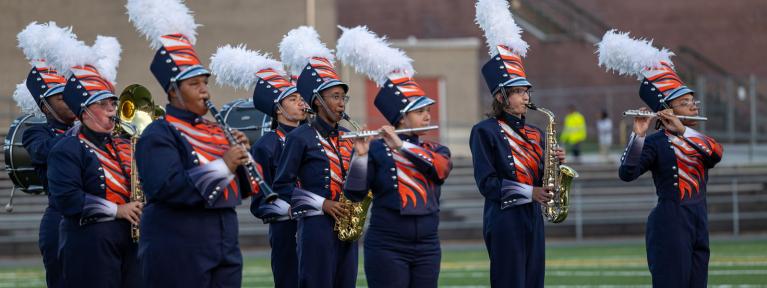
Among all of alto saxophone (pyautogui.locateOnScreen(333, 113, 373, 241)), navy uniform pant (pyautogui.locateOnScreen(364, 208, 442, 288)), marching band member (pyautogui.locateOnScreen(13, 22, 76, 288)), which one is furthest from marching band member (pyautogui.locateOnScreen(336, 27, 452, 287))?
marching band member (pyautogui.locateOnScreen(13, 22, 76, 288))

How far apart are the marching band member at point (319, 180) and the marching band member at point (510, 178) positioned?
90 cm

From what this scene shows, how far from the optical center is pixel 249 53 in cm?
896

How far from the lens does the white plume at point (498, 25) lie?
8.27 m

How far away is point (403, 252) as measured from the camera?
23.9 ft

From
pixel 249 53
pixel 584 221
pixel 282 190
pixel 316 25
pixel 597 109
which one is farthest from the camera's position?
pixel 597 109

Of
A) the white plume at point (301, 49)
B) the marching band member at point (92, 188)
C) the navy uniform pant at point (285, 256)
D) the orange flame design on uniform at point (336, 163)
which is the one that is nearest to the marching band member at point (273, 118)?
the navy uniform pant at point (285, 256)

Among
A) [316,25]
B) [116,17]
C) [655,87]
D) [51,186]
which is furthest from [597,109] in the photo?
[51,186]

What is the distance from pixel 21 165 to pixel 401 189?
3220mm

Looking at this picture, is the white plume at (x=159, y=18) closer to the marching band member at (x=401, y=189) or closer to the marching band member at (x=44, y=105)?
the marching band member at (x=401, y=189)

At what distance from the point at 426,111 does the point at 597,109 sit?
2138 centimetres

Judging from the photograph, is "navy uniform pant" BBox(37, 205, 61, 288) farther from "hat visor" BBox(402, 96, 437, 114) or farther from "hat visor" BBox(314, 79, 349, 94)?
"hat visor" BBox(402, 96, 437, 114)

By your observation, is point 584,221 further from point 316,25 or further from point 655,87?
point 655,87

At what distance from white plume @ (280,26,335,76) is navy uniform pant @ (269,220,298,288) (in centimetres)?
112

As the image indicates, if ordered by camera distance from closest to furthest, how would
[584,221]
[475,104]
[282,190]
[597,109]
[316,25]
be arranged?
[282,190] → [584,221] → [316,25] → [475,104] → [597,109]
